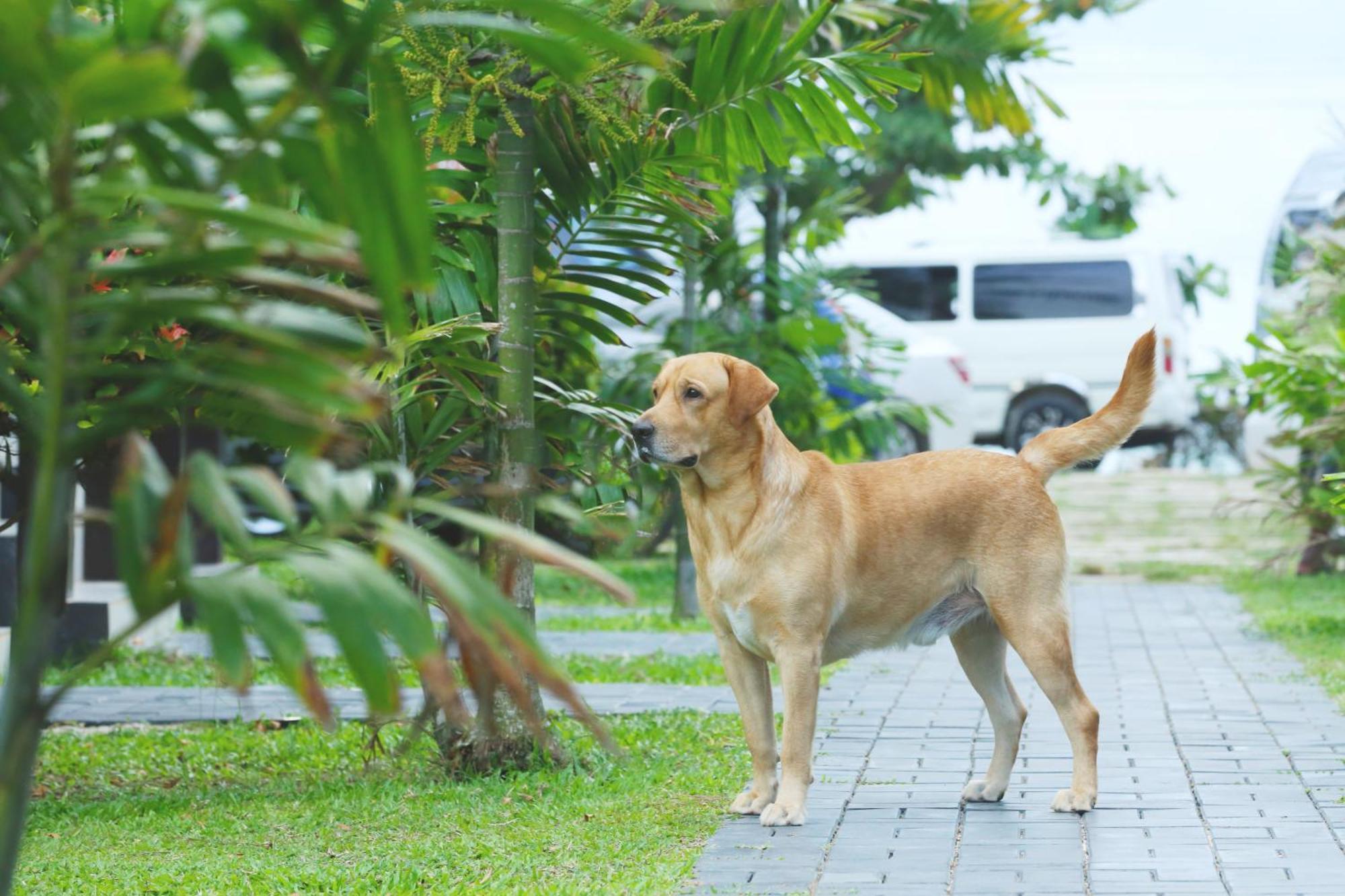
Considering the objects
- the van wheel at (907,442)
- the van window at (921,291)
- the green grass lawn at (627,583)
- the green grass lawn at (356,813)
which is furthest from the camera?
the van window at (921,291)

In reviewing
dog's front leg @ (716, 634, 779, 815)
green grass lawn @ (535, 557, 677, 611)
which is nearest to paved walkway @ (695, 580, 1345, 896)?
dog's front leg @ (716, 634, 779, 815)

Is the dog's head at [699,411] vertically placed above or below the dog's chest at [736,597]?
above

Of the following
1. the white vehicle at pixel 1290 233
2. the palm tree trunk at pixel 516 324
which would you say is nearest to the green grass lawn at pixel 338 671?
the palm tree trunk at pixel 516 324

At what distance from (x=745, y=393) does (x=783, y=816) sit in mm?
1348

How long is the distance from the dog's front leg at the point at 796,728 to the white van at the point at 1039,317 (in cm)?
1553

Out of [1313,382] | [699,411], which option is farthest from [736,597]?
[1313,382]

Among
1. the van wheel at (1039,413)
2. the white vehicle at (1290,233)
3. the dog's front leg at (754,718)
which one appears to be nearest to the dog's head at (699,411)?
the dog's front leg at (754,718)

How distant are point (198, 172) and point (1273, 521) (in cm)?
1635

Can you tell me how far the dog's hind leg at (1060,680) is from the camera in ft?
17.3

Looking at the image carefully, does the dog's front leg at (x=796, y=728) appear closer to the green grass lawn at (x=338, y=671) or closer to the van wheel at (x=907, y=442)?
the green grass lawn at (x=338, y=671)

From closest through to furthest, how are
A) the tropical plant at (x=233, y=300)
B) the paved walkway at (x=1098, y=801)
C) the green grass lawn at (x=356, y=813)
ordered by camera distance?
the tropical plant at (x=233, y=300) < the paved walkway at (x=1098, y=801) < the green grass lawn at (x=356, y=813)

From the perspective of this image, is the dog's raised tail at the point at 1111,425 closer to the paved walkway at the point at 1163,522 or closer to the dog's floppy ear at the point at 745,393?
the dog's floppy ear at the point at 745,393

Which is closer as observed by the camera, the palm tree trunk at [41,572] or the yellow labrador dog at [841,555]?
the palm tree trunk at [41,572]

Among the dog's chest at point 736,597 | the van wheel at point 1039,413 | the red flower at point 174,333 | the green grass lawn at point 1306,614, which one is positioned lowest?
the green grass lawn at point 1306,614
